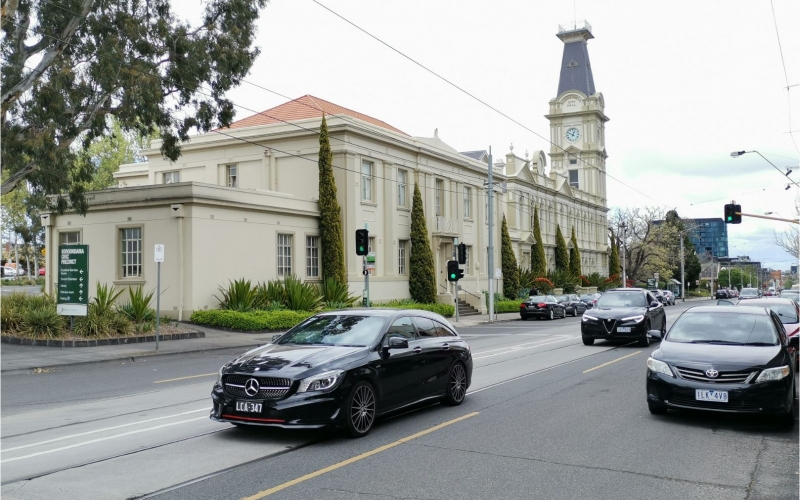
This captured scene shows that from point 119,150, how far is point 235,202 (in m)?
33.6

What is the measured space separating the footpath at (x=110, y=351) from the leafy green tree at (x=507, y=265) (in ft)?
93.1

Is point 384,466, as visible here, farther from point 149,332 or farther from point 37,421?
point 149,332

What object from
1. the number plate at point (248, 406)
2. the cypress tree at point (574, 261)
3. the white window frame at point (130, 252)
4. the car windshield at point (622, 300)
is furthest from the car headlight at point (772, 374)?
the cypress tree at point (574, 261)

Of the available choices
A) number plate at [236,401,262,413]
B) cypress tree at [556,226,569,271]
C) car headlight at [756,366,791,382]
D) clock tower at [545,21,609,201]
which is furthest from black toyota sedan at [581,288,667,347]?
clock tower at [545,21,609,201]

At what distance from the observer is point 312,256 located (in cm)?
3278

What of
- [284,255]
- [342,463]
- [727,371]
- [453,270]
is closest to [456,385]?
[727,371]

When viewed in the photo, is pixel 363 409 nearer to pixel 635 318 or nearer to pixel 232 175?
pixel 635 318

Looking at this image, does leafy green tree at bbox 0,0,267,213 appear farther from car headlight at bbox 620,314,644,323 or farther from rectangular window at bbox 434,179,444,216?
rectangular window at bbox 434,179,444,216

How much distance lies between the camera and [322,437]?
831 cm

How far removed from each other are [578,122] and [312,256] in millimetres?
56216

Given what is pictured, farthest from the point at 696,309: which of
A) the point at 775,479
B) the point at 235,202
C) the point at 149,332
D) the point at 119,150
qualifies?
the point at 119,150

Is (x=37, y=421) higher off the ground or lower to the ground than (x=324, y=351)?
lower

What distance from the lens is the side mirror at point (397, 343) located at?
8.97m

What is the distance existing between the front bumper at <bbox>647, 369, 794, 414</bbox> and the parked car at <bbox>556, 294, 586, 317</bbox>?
1370 inches
